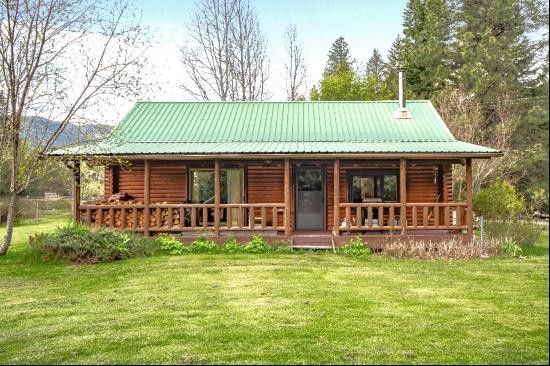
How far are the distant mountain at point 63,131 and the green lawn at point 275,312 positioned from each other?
3.85 meters

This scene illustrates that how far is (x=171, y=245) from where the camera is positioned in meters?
14.5

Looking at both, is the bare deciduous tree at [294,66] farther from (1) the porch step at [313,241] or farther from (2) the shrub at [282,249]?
(2) the shrub at [282,249]

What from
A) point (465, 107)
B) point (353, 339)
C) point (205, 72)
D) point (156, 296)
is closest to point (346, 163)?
point (156, 296)

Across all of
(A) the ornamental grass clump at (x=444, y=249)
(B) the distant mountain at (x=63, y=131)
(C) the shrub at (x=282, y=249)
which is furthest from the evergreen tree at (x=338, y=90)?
(A) the ornamental grass clump at (x=444, y=249)

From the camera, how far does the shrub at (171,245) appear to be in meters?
14.2

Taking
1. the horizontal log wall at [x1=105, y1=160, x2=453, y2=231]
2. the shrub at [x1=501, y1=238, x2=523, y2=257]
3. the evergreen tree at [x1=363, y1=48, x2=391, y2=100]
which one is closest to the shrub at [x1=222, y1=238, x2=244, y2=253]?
the horizontal log wall at [x1=105, y1=160, x2=453, y2=231]

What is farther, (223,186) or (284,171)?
(223,186)

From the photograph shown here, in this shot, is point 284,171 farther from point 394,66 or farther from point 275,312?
point 394,66

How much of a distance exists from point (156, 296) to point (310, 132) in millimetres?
10251

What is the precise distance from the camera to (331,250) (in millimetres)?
14836

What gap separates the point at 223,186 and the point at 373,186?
5.17m

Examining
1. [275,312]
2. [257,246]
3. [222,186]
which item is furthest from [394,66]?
[275,312]

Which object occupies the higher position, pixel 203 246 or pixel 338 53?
pixel 338 53

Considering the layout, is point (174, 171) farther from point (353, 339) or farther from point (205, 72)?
point (205, 72)
